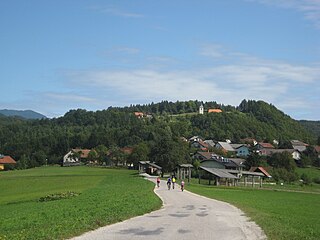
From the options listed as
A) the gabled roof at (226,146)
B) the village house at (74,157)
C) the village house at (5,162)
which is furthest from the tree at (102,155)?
the gabled roof at (226,146)

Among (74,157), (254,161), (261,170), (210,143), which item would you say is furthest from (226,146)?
(261,170)

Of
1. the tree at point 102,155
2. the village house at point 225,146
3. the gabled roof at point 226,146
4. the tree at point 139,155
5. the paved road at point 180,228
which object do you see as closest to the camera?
the paved road at point 180,228

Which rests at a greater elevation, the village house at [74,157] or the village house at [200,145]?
the village house at [200,145]

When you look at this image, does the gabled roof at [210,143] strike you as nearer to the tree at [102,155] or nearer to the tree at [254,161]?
the tree at [102,155]

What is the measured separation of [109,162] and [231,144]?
188 ft

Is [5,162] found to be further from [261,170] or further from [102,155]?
[261,170]

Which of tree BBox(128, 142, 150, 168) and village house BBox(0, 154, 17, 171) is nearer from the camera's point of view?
tree BBox(128, 142, 150, 168)

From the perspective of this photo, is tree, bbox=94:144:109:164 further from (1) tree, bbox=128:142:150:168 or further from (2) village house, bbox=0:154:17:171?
(2) village house, bbox=0:154:17:171

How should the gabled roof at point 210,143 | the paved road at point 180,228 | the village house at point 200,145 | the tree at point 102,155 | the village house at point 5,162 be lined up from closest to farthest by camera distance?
the paved road at point 180,228, the village house at point 5,162, the tree at point 102,155, the village house at point 200,145, the gabled roof at point 210,143

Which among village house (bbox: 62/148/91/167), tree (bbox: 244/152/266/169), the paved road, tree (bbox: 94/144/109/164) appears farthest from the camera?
village house (bbox: 62/148/91/167)

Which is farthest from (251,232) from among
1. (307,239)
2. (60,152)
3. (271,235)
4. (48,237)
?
(60,152)

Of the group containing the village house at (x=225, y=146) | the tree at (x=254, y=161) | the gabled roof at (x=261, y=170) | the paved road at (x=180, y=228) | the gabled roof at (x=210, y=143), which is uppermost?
the gabled roof at (x=210, y=143)

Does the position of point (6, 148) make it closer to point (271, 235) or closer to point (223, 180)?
point (223, 180)

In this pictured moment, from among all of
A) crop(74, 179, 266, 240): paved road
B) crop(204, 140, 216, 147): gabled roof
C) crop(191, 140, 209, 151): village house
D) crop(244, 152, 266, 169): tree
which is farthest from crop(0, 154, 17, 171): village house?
crop(74, 179, 266, 240): paved road
